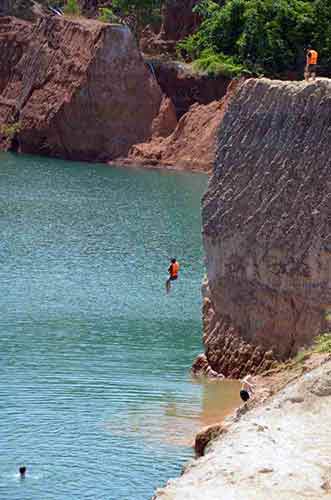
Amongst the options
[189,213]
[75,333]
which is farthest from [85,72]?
[75,333]

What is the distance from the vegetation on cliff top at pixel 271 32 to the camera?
6931cm

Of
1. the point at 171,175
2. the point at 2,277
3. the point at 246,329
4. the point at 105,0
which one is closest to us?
the point at 246,329

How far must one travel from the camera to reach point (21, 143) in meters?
75.4

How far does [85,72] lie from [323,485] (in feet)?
204

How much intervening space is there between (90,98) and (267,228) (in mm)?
50549

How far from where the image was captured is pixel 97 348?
27562 mm

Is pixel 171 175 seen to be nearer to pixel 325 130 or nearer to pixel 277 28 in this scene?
pixel 277 28

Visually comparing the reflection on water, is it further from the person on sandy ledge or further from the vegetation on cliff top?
the vegetation on cliff top

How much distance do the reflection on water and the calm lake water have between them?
0.03 m

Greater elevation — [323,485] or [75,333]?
[323,485]

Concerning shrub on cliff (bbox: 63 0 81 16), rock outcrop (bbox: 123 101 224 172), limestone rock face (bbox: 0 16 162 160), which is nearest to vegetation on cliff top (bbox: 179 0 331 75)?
rock outcrop (bbox: 123 101 224 172)

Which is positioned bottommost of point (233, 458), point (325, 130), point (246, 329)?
point (246, 329)

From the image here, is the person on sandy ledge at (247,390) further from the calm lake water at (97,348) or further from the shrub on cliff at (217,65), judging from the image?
the shrub on cliff at (217,65)

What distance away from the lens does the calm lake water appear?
62.8 feet
